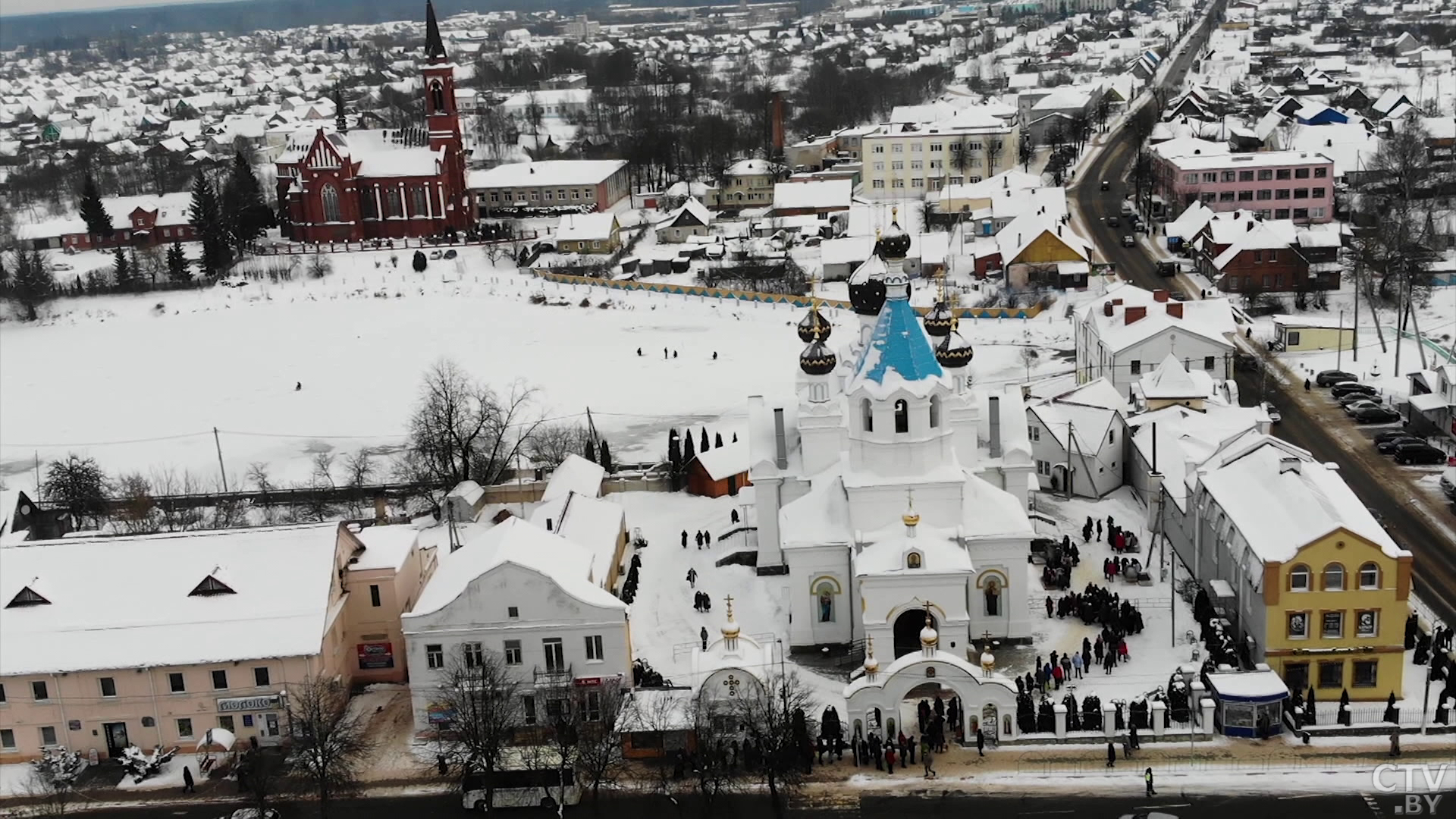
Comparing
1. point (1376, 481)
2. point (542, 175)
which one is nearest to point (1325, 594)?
point (1376, 481)

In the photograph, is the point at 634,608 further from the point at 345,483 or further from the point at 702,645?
the point at 345,483

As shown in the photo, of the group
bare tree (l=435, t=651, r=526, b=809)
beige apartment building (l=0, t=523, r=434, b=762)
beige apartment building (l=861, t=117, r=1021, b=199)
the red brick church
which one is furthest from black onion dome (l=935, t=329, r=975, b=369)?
the red brick church

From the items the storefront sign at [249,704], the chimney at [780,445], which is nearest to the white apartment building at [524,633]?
the storefront sign at [249,704]

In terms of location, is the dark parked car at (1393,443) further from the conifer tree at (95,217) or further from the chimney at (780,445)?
the conifer tree at (95,217)

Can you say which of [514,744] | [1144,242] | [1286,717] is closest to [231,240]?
[1144,242]

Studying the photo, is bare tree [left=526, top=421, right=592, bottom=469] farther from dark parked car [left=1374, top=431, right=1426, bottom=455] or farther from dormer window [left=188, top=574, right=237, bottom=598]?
dark parked car [left=1374, top=431, right=1426, bottom=455]
